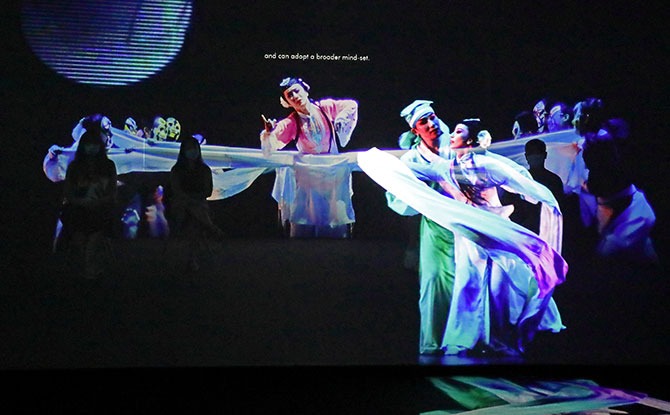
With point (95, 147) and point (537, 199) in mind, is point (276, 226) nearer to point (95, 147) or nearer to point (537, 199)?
point (95, 147)

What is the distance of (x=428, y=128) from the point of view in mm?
3939

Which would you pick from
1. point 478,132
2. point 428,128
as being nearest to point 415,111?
point 428,128

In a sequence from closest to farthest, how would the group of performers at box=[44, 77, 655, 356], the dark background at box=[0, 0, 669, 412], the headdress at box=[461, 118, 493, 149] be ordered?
1. the dark background at box=[0, 0, 669, 412]
2. the group of performers at box=[44, 77, 655, 356]
3. the headdress at box=[461, 118, 493, 149]

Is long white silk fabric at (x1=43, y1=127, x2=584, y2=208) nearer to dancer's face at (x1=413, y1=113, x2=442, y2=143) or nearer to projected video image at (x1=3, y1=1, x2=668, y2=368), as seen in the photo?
projected video image at (x1=3, y1=1, x2=668, y2=368)

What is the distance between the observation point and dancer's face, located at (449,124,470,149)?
3.95 meters

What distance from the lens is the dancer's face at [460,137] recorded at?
3.95 m

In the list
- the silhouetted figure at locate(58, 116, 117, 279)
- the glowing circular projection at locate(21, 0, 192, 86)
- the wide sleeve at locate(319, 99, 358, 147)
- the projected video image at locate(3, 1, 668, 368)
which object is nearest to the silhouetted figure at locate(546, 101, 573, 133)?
the projected video image at locate(3, 1, 668, 368)

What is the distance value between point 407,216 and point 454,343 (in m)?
0.84

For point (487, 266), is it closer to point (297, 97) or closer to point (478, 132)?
point (478, 132)

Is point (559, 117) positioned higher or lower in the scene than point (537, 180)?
higher

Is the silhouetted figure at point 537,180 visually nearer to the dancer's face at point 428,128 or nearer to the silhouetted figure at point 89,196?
the dancer's face at point 428,128

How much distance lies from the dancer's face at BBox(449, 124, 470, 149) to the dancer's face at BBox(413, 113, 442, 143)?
0.30ft

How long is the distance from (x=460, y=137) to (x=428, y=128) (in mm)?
206

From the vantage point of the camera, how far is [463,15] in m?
3.99
